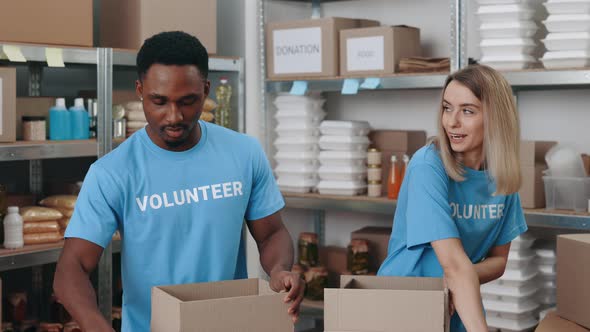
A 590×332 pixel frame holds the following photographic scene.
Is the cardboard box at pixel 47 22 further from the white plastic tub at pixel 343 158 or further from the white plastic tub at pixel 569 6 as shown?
the white plastic tub at pixel 569 6

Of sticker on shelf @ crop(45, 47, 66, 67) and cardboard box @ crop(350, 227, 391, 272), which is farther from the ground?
sticker on shelf @ crop(45, 47, 66, 67)

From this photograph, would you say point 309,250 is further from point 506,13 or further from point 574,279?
point 574,279

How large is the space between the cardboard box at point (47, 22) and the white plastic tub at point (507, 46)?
5.65 feet

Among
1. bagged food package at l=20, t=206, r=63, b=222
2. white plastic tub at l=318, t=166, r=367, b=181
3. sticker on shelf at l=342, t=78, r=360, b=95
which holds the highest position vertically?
Answer: sticker on shelf at l=342, t=78, r=360, b=95

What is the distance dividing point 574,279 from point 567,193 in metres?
1.09

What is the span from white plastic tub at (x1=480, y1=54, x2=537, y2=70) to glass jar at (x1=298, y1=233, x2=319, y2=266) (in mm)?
1335

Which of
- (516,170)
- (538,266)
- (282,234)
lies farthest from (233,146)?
(538,266)

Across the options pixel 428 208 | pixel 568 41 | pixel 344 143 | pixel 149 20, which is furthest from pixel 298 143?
pixel 428 208

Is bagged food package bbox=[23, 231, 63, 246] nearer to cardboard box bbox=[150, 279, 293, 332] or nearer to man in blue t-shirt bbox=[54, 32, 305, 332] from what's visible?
man in blue t-shirt bbox=[54, 32, 305, 332]

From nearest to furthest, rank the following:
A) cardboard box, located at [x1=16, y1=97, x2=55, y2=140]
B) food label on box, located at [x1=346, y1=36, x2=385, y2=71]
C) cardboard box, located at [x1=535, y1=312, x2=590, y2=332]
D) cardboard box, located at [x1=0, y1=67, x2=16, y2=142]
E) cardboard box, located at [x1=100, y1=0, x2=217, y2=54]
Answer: cardboard box, located at [x1=535, y1=312, x2=590, y2=332] < cardboard box, located at [x1=0, y1=67, x2=16, y2=142] < cardboard box, located at [x1=16, y1=97, x2=55, y2=140] < cardboard box, located at [x1=100, y1=0, x2=217, y2=54] < food label on box, located at [x1=346, y1=36, x2=385, y2=71]

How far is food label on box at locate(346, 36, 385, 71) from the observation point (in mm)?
3898

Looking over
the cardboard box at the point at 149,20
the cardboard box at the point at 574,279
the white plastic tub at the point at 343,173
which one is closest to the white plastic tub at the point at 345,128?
the white plastic tub at the point at 343,173

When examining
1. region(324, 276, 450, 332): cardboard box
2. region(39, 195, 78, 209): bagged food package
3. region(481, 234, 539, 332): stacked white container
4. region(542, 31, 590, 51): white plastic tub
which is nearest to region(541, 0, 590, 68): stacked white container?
region(542, 31, 590, 51): white plastic tub

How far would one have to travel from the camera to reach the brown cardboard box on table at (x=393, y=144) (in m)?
4.09
